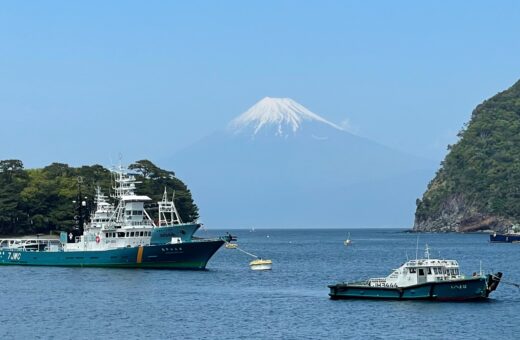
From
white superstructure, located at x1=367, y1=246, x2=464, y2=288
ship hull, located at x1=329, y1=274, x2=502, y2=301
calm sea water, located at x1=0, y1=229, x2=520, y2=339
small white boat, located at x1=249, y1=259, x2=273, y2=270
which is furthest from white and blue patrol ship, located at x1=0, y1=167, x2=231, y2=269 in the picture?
white superstructure, located at x1=367, y1=246, x2=464, y2=288

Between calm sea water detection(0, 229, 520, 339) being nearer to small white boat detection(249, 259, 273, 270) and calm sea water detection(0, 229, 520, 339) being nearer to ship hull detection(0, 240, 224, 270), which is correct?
ship hull detection(0, 240, 224, 270)

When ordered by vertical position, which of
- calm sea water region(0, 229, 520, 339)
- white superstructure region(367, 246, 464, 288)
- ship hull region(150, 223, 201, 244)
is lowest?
calm sea water region(0, 229, 520, 339)

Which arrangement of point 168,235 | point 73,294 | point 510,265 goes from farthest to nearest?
point 510,265 < point 168,235 < point 73,294

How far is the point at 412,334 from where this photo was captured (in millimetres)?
77938

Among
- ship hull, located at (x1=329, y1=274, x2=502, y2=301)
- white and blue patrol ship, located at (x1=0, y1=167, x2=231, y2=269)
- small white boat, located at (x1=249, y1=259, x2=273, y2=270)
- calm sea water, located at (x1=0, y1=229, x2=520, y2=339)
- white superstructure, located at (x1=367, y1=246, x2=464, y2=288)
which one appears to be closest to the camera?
calm sea water, located at (x1=0, y1=229, x2=520, y2=339)

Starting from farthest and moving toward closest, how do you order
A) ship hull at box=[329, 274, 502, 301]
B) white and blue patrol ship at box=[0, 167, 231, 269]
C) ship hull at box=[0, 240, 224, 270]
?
white and blue patrol ship at box=[0, 167, 231, 269] → ship hull at box=[0, 240, 224, 270] → ship hull at box=[329, 274, 502, 301]

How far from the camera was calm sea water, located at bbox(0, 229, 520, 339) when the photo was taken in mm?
80125

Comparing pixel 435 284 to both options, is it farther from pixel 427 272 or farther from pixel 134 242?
pixel 134 242

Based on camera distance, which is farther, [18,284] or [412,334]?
[18,284]

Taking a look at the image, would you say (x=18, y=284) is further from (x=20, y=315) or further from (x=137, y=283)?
(x=20, y=315)

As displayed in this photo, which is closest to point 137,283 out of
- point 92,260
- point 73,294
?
point 73,294

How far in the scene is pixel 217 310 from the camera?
94.5 meters

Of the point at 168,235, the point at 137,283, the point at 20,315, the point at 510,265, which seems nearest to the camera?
the point at 20,315

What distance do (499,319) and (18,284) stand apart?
5506 cm
